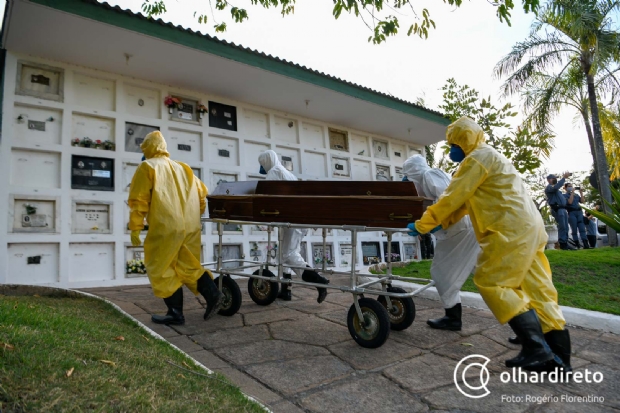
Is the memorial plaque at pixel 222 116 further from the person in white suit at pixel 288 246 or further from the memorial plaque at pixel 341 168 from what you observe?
the memorial plaque at pixel 341 168

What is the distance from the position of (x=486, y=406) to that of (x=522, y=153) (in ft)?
32.7

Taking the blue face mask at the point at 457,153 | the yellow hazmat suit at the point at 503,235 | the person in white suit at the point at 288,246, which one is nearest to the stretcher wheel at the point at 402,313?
the yellow hazmat suit at the point at 503,235

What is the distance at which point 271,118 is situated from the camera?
7438 mm

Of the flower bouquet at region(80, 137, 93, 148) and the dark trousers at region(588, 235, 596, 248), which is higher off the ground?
the flower bouquet at region(80, 137, 93, 148)

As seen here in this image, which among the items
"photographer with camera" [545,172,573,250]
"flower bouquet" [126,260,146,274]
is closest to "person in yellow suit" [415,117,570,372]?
"flower bouquet" [126,260,146,274]

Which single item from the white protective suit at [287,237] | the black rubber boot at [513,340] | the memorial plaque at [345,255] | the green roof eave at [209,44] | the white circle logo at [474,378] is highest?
the green roof eave at [209,44]

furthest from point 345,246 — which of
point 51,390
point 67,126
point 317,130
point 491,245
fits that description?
point 51,390

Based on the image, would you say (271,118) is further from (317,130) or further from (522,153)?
(522,153)

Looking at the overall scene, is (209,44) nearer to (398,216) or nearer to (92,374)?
(398,216)

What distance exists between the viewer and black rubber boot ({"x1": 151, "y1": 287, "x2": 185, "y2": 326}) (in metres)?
3.27

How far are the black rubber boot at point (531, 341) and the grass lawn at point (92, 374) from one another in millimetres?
1493

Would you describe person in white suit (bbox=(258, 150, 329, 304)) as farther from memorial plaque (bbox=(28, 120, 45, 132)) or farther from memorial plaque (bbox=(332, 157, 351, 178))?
memorial plaque (bbox=(332, 157, 351, 178))

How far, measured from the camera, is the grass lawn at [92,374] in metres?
1.40

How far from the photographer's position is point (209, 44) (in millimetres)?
5496
